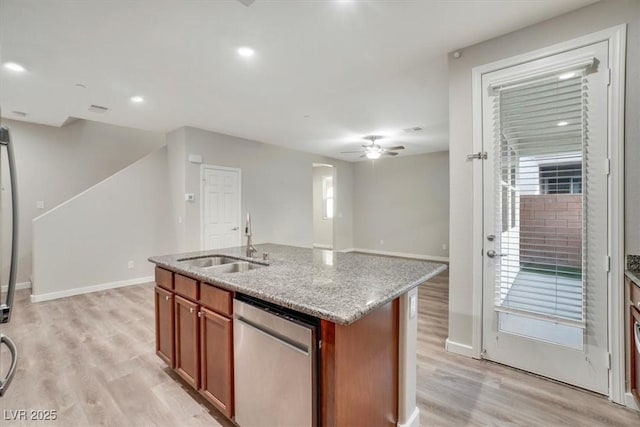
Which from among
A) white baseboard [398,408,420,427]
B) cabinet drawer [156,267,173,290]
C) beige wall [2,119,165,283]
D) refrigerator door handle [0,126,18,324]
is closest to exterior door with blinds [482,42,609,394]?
white baseboard [398,408,420,427]

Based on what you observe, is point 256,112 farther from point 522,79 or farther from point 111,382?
point 111,382

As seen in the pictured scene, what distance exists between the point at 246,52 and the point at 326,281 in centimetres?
222

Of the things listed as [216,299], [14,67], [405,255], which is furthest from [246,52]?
[405,255]

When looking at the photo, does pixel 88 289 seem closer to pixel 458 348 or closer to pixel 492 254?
pixel 458 348

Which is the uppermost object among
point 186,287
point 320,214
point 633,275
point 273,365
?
point 320,214

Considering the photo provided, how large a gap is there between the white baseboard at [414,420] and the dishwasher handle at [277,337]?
87cm

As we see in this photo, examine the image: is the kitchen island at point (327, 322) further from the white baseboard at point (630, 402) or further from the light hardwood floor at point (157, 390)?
the white baseboard at point (630, 402)

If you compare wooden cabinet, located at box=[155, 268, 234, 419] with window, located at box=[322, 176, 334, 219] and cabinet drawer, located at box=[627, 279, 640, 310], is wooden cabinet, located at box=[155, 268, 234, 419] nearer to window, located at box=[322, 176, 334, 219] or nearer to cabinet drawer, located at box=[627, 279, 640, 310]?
cabinet drawer, located at box=[627, 279, 640, 310]

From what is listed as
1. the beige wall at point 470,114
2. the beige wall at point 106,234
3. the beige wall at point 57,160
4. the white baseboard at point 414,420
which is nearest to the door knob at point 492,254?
the beige wall at point 470,114

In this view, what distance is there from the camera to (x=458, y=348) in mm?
2715

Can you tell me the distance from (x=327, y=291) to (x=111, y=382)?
202 cm

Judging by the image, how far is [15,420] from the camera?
6.39 ft

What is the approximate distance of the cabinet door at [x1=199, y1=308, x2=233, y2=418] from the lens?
1.78 metres

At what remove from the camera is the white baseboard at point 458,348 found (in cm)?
266
